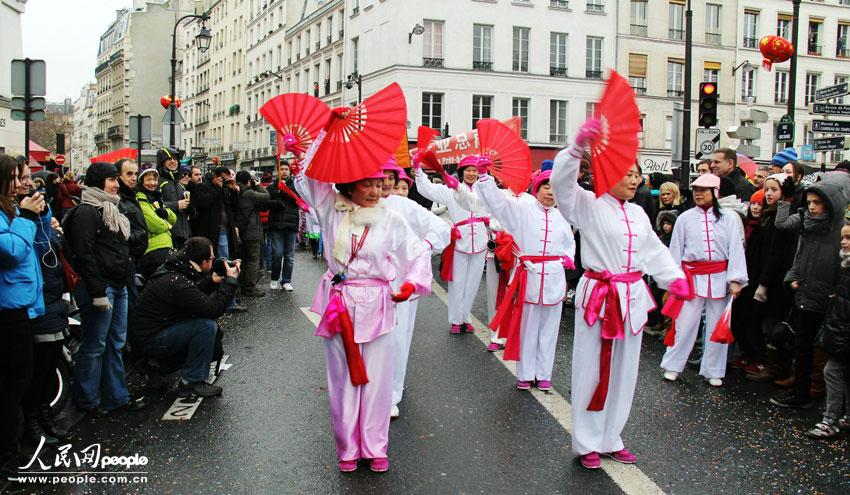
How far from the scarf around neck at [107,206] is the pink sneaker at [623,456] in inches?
158

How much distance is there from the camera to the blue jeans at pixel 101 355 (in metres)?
5.43

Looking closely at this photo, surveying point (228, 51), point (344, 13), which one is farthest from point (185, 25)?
point (344, 13)

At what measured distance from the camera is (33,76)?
32.0 feet

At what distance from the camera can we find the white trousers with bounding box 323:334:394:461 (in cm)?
460

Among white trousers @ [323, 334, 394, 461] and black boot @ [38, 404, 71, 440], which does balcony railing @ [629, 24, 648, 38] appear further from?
black boot @ [38, 404, 71, 440]

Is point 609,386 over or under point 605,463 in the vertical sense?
over

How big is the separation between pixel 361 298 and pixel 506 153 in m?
2.99

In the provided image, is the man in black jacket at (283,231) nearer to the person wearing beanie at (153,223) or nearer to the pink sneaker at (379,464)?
the person wearing beanie at (153,223)

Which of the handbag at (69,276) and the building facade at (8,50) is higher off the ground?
the building facade at (8,50)

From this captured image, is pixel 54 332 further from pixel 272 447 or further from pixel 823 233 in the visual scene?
pixel 823 233

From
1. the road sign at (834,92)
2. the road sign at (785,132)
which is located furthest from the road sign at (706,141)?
the road sign at (785,132)

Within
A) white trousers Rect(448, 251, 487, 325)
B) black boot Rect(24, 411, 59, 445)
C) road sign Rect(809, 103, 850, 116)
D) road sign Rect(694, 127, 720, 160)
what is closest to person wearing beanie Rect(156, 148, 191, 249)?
white trousers Rect(448, 251, 487, 325)

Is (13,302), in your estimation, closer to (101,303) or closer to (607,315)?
(101,303)

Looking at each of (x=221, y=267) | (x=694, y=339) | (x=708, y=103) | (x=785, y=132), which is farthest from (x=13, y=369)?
(x=785, y=132)
